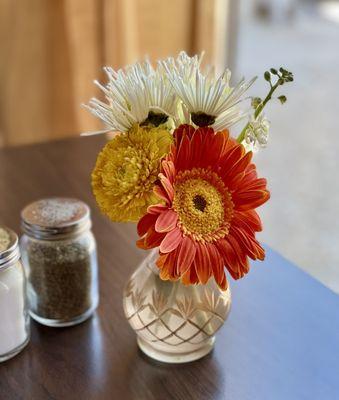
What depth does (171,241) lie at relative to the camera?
606mm

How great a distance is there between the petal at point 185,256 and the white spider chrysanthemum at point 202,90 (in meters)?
0.12

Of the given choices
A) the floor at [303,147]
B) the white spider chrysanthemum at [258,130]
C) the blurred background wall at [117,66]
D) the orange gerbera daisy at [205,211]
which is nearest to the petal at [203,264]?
the orange gerbera daisy at [205,211]

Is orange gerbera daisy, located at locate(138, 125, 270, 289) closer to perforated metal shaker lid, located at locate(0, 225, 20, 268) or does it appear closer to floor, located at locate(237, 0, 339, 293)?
perforated metal shaker lid, located at locate(0, 225, 20, 268)

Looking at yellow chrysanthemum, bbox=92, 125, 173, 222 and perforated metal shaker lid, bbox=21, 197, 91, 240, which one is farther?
perforated metal shaker lid, bbox=21, 197, 91, 240

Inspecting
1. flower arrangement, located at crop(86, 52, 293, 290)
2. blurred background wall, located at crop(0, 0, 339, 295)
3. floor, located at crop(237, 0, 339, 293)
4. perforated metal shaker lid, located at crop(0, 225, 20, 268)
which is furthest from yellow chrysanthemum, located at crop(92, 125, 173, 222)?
blurred background wall, located at crop(0, 0, 339, 295)

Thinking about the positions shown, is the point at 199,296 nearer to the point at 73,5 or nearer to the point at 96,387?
the point at 96,387

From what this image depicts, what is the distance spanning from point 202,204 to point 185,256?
61mm

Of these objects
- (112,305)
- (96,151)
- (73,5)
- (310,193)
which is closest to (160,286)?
(112,305)

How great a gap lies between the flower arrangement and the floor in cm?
102

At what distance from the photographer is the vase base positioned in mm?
716

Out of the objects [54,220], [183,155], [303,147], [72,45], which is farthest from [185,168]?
[303,147]

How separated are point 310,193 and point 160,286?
173cm

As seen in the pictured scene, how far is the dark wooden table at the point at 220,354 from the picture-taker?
2.22 feet

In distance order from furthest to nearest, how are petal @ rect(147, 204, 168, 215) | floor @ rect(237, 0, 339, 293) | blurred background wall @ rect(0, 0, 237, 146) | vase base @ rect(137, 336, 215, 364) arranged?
floor @ rect(237, 0, 339, 293) → blurred background wall @ rect(0, 0, 237, 146) → vase base @ rect(137, 336, 215, 364) → petal @ rect(147, 204, 168, 215)
